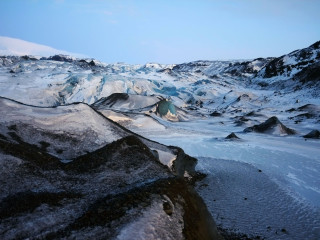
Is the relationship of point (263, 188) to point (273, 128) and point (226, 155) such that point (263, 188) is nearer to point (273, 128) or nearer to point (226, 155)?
point (226, 155)

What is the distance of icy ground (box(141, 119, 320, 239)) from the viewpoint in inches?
234

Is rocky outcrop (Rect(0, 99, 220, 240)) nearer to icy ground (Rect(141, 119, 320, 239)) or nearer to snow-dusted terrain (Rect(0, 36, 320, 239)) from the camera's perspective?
snow-dusted terrain (Rect(0, 36, 320, 239))

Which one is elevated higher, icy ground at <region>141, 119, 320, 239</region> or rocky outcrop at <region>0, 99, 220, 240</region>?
rocky outcrop at <region>0, 99, 220, 240</region>

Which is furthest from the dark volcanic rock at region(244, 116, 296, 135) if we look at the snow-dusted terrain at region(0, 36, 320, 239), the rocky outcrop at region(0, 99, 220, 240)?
the rocky outcrop at region(0, 99, 220, 240)

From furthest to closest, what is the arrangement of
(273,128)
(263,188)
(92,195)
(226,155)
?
(273,128), (226,155), (263,188), (92,195)

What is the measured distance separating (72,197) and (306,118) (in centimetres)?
2769

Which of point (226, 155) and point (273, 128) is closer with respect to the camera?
point (226, 155)

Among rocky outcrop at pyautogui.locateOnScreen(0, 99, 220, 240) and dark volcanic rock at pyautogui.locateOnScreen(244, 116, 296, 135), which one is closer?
rocky outcrop at pyautogui.locateOnScreen(0, 99, 220, 240)

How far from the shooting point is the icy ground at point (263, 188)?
5941 mm

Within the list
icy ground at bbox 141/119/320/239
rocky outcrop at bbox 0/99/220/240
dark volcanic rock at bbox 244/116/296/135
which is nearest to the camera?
rocky outcrop at bbox 0/99/220/240

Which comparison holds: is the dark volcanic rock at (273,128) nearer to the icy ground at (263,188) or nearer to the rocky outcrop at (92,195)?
the icy ground at (263,188)

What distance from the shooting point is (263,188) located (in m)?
8.10

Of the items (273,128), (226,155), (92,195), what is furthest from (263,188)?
(273,128)

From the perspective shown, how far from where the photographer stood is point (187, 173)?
9.00 metres
